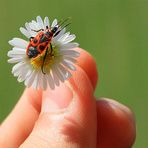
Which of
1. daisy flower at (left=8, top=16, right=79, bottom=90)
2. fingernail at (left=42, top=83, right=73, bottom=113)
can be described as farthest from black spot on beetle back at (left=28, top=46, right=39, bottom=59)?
fingernail at (left=42, top=83, right=73, bottom=113)

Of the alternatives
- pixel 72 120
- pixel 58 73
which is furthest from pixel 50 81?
pixel 72 120

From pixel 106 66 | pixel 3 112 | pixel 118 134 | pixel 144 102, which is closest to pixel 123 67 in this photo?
pixel 106 66

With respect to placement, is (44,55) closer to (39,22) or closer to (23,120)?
(39,22)

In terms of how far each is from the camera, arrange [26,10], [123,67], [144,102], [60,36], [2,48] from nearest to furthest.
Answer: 1. [60,36]
2. [144,102]
3. [123,67]
4. [2,48]
5. [26,10]

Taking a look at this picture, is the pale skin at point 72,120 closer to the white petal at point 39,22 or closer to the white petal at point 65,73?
the white petal at point 65,73

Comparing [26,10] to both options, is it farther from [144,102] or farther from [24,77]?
[24,77]
